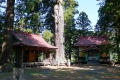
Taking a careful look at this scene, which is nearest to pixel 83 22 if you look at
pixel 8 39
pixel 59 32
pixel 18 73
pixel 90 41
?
pixel 90 41

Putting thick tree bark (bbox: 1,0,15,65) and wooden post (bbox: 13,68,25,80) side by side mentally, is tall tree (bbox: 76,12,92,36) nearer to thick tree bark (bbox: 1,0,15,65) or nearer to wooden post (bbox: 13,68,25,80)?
thick tree bark (bbox: 1,0,15,65)

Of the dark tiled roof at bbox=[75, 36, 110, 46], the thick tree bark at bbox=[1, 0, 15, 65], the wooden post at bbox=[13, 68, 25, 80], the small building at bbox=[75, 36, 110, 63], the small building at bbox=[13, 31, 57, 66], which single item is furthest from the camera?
the dark tiled roof at bbox=[75, 36, 110, 46]

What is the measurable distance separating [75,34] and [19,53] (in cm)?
2510

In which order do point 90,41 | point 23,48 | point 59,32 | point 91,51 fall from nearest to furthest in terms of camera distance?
point 23,48
point 59,32
point 91,51
point 90,41

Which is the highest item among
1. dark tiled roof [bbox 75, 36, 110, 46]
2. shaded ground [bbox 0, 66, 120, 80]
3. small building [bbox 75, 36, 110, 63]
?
dark tiled roof [bbox 75, 36, 110, 46]

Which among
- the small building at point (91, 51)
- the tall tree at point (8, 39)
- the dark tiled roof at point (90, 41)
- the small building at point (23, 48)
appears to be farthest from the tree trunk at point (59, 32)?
the tall tree at point (8, 39)

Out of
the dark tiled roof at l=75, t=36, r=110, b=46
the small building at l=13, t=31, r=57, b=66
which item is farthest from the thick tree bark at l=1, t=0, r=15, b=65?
the dark tiled roof at l=75, t=36, r=110, b=46

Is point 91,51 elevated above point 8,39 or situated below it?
below

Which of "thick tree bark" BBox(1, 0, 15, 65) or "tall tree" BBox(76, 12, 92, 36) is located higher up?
"tall tree" BBox(76, 12, 92, 36)

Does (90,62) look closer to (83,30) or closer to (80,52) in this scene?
(80,52)

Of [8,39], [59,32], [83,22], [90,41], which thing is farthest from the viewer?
[83,22]

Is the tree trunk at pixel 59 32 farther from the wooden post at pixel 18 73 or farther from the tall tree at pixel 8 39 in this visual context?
the wooden post at pixel 18 73

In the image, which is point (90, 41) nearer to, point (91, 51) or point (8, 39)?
point (91, 51)

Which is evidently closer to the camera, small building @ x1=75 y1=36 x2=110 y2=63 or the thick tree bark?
the thick tree bark
